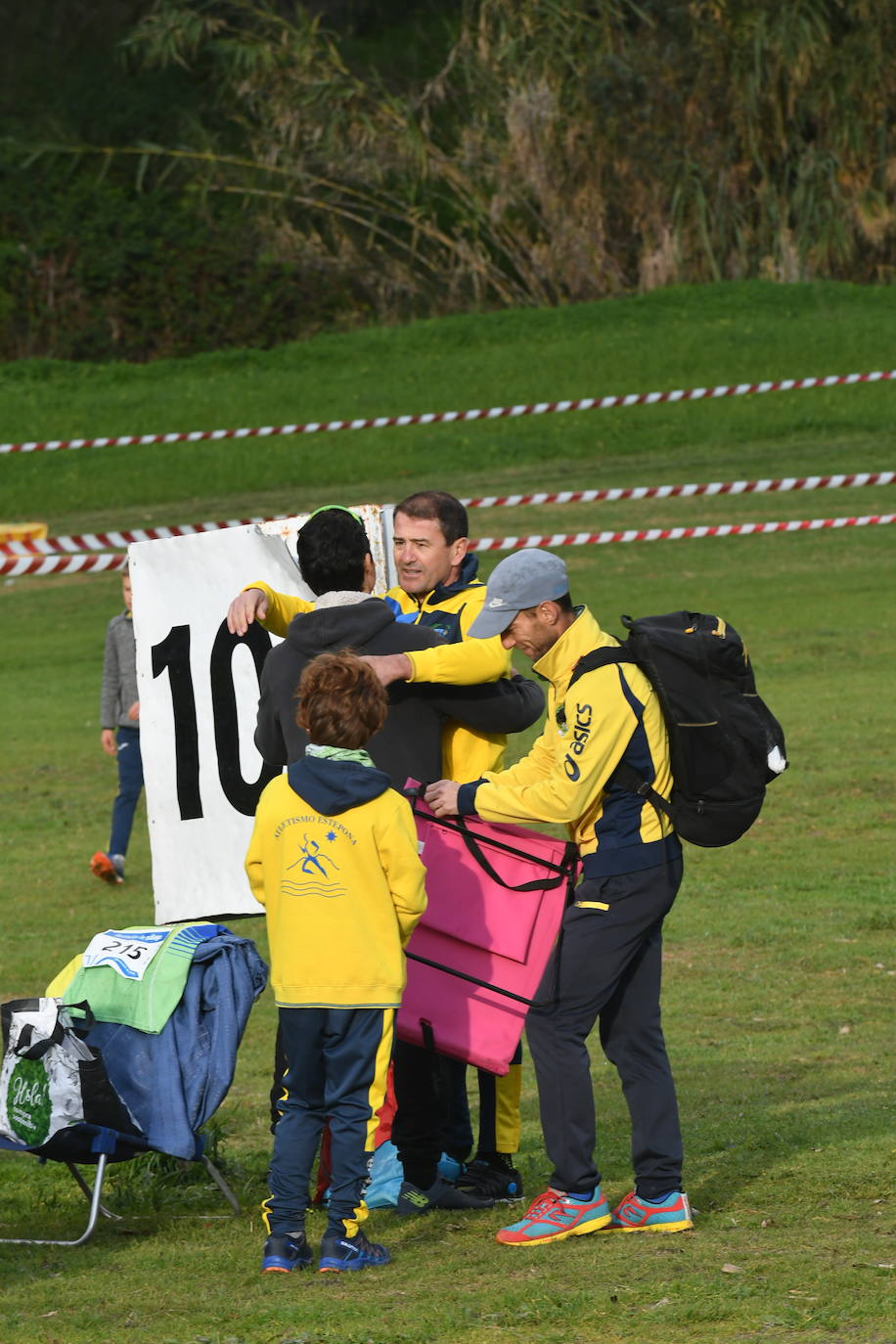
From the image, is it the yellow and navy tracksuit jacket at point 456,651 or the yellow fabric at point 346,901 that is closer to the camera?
the yellow fabric at point 346,901

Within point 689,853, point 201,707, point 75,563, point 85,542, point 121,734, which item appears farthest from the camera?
point 85,542

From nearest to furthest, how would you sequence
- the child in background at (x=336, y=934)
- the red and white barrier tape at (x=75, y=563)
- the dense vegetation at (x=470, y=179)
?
the child in background at (x=336, y=934) < the red and white barrier tape at (x=75, y=563) < the dense vegetation at (x=470, y=179)

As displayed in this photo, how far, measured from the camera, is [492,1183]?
20.4 ft

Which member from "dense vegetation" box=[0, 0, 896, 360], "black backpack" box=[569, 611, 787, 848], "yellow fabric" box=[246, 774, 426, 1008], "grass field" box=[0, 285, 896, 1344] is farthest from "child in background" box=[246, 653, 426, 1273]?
"dense vegetation" box=[0, 0, 896, 360]

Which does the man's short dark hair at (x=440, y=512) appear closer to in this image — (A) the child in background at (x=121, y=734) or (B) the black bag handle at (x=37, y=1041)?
(B) the black bag handle at (x=37, y=1041)

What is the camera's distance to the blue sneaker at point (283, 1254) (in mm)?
5441

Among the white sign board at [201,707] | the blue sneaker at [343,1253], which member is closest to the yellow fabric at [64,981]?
the white sign board at [201,707]

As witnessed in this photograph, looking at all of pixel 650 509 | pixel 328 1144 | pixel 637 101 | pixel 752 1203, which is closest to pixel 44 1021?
pixel 328 1144

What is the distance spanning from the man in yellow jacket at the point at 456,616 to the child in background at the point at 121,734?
556cm

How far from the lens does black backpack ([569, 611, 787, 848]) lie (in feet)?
18.1

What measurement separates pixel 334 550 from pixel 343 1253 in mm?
2026

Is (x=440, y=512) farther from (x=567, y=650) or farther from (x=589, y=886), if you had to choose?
(x=589, y=886)

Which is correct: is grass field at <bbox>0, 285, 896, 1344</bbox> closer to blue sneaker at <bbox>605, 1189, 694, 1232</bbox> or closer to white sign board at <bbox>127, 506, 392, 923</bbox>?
blue sneaker at <bbox>605, 1189, 694, 1232</bbox>

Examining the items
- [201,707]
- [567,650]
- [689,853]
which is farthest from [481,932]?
[689,853]
